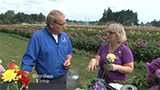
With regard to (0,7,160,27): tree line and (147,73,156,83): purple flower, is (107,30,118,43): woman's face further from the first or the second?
(0,7,160,27): tree line

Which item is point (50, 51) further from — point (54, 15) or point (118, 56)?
point (118, 56)

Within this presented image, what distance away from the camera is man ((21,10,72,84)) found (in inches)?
71.6

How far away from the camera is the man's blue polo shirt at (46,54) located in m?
1.80

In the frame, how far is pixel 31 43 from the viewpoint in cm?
181

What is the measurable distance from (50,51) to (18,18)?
166ft

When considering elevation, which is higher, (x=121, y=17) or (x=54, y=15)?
(x=121, y=17)

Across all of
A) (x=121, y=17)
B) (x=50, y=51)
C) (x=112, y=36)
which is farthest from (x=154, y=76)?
(x=121, y=17)

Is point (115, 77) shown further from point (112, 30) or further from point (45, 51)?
point (45, 51)

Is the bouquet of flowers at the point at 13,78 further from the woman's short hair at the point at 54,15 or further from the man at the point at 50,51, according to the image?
the woman's short hair at the point at 54,15

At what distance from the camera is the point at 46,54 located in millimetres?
1840

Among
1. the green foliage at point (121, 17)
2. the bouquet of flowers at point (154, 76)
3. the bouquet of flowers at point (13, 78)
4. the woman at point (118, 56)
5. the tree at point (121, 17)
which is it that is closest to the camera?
the bouquet of flowers at point (154, 76)

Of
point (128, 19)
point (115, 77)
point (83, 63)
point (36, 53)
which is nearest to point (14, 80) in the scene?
point (36, 53)

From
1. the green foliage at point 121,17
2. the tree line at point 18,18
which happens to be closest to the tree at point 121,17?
the green foliage at point 121,17

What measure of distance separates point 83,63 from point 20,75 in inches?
189
